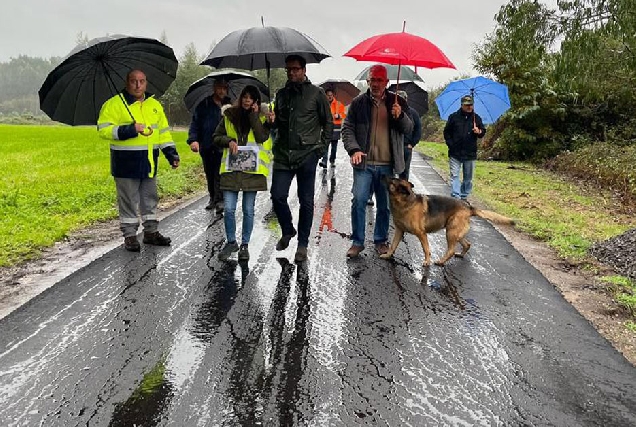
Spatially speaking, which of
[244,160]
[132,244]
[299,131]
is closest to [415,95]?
[299,131]

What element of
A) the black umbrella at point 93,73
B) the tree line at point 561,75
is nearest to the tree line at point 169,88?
the black umbrella at point 93,73

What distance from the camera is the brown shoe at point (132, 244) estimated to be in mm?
6613

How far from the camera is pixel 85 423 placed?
10.0ft

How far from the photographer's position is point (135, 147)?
655 cm

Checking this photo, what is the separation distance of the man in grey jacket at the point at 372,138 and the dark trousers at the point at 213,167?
3335mm

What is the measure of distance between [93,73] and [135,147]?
960mm

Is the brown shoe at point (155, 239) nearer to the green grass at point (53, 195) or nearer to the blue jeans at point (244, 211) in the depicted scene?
the blue jeans at point (244, 211)

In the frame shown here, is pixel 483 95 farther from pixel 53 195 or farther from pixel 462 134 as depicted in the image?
pixel 53 195

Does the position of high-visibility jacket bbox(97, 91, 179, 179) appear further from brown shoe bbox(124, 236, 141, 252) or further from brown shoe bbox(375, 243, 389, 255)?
brown shoe bbox(375, 243, 389, 255)

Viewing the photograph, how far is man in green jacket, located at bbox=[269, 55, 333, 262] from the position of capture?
5.96m

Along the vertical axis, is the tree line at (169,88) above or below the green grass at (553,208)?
above

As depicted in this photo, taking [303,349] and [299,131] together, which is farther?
[299,131]

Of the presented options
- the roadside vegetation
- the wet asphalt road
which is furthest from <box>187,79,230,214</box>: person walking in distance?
the roadside vegetation

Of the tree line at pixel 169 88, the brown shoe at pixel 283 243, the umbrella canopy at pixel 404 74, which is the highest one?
the tree line at pixel 169 88
